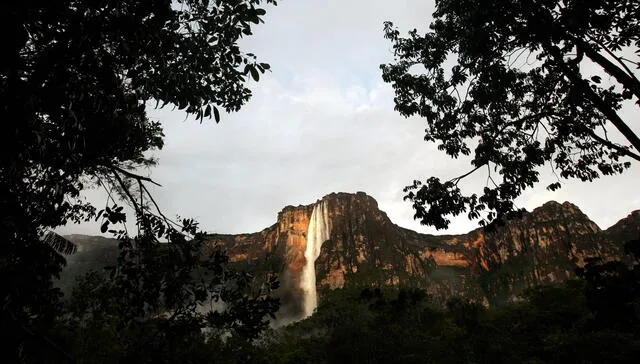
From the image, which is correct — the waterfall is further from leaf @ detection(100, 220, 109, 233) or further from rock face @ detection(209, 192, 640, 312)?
leaf @ detection(100, 220, 109, 233)

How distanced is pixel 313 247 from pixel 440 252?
33.4 meters

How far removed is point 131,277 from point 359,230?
292ft

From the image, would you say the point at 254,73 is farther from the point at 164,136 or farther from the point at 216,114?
the point at 164,136

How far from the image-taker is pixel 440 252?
94.4 meters

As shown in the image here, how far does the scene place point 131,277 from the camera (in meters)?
4.94

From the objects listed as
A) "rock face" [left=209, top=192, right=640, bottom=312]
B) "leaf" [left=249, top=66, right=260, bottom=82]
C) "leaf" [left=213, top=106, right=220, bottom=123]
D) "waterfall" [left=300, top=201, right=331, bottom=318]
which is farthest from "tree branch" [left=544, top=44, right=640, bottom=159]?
"waterfall" [left=300, top=201, right=331, bottom=318]

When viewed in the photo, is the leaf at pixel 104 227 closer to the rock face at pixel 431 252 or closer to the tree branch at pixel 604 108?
the tree branch at pixel 604 108

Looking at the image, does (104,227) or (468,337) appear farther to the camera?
(468,337)

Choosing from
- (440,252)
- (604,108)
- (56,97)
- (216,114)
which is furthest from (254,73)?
(440,252)

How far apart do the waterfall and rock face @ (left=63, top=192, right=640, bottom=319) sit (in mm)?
829

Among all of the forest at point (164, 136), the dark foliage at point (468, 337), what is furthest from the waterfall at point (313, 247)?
the forest at point (164, 136)

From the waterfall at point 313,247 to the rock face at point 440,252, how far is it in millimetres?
1135

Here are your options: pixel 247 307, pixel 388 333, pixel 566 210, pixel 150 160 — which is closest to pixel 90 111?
pixel 247 307

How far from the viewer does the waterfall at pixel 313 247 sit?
8150cm
